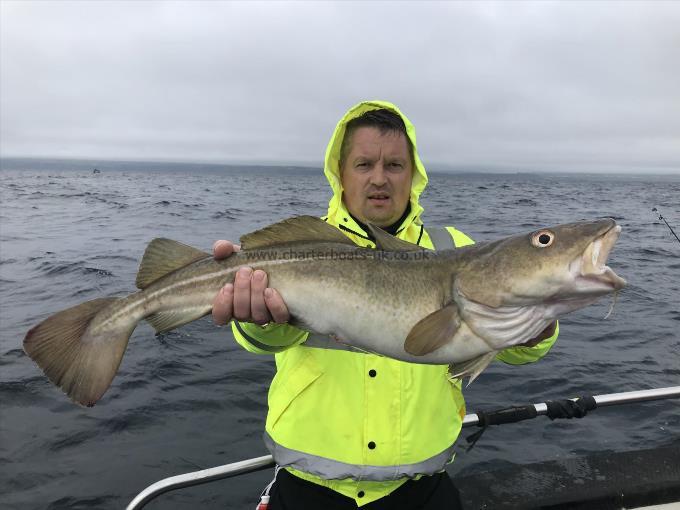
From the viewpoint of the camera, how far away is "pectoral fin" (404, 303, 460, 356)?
8.86 feet

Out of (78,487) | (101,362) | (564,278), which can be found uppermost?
(564,278)

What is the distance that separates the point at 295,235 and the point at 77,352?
1.58 metres

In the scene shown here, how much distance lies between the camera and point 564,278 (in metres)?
2.55

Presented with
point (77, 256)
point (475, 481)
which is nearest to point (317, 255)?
point (475, 481)

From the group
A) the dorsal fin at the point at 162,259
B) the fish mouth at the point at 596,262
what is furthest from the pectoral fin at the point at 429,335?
the dorsal fin at the point at 162,259

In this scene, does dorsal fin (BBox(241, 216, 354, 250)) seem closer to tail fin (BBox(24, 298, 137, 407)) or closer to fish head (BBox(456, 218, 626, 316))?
fish head (BBox(456, 218, 626, 316))

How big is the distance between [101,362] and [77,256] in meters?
17.7

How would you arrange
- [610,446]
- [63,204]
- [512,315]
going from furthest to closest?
[63,204], [610,446], [512,315]

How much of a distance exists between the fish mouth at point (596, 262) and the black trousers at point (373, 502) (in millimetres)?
1777

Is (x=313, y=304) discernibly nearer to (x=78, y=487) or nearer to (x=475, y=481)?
(x=475, y=481)

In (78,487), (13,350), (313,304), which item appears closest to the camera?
(313,304)

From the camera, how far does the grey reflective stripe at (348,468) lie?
9.85 feet

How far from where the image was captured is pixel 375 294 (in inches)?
115

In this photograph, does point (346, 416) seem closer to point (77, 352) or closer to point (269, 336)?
point (269, 336)
